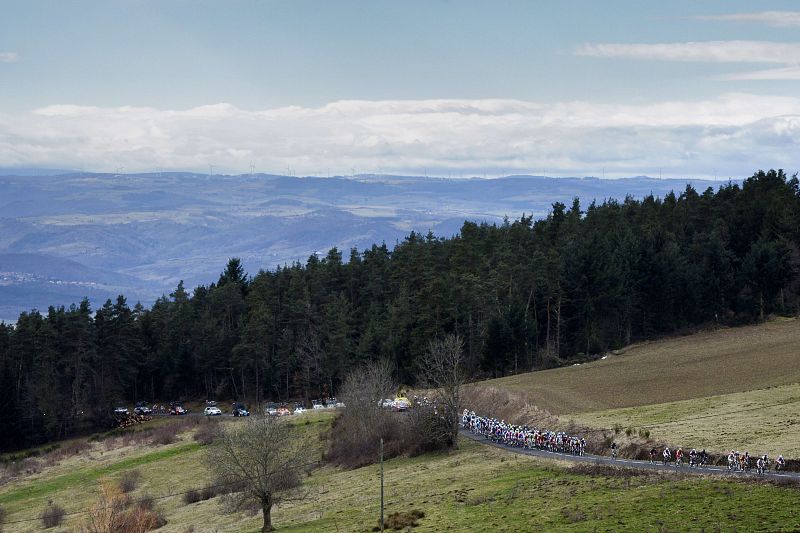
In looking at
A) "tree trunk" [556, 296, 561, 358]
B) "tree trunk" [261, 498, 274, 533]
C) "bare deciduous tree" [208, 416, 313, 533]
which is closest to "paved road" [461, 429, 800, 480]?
"bare deciduous tree" [208, 416, 313, 533]

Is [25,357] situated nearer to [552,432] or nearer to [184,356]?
[184,356]

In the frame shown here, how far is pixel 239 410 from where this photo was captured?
109m

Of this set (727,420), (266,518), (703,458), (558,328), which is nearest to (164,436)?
(266,518)

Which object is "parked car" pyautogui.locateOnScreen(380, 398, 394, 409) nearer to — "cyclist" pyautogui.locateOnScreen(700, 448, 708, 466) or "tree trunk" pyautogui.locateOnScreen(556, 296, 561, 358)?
"tree trunk" pyautogui.locateOnScreen(556, 296, 561, 358)

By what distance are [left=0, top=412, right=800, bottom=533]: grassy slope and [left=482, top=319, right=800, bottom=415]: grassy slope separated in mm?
18271

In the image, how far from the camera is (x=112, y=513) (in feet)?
206

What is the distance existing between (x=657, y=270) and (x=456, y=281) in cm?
2550

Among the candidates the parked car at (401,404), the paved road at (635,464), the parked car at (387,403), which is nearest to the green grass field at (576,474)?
the paved road at (635,464)

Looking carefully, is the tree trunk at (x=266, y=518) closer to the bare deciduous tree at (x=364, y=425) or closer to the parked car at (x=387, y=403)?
the bare deciduous tree at (x=364, y=425)

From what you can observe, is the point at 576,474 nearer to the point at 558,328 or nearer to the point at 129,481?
the point at 129,481

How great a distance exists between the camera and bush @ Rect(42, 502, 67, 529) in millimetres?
68875

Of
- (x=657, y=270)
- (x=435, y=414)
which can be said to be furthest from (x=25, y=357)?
(x=657, y=270)

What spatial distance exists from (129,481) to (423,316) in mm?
44012

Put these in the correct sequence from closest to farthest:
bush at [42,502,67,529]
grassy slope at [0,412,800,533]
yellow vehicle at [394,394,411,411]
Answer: grassy slope at [0,412,800,533] < bush at [42,502,67,529] < yellow vehicle at [394,394,411,411]
